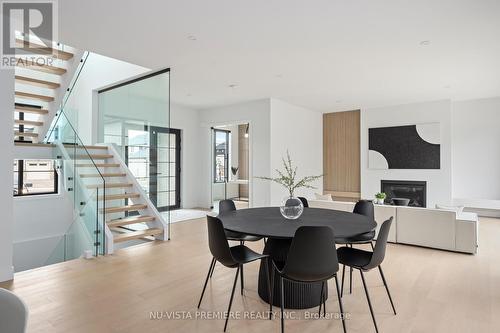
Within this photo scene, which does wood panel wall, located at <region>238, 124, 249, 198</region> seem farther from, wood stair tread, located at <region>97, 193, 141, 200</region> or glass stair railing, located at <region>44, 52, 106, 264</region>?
wood stair tread, located at <region>97, 193, 141, 200</region>

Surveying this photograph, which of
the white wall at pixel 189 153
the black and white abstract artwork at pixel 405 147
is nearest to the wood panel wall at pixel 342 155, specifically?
the black and white abstract artwork at pixel 405 147

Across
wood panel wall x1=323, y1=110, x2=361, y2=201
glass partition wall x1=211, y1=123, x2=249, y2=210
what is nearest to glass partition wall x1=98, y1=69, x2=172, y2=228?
glass partition wall x1=211, y1=123, x2=249, y2=210

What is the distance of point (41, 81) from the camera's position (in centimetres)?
546

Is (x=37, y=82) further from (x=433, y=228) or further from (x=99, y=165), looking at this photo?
(x=433, y=228)

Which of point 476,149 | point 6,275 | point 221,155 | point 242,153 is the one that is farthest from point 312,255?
point 242,153

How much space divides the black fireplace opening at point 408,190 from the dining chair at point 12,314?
745 centimetres

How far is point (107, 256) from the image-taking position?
4195 millimetres

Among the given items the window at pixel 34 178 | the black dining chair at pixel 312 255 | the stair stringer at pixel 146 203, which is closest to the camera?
the black dining chair at pixel 312 255

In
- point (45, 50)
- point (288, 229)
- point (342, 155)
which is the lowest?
point (288, 229)

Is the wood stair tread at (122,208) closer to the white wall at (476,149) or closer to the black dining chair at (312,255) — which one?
the black dining chair at (312,255)

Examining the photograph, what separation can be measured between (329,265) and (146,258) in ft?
9.25

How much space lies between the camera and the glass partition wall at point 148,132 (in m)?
5.11

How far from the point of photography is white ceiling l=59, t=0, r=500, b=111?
10.0ft

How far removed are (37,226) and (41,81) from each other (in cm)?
274
